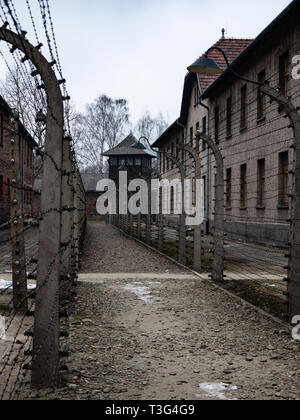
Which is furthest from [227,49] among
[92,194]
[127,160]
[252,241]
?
[92,194]

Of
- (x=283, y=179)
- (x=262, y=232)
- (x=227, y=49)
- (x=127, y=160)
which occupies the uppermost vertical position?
(x=227, y=49)

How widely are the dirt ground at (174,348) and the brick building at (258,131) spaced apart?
7261mm

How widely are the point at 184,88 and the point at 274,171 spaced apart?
16.6 meters

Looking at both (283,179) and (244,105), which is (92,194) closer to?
(244,105)

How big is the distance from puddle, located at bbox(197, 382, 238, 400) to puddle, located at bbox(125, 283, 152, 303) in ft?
13.9

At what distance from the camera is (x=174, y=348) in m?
6.02

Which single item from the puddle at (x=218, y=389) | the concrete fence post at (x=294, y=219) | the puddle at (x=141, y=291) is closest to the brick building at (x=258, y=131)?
the puddle at (x=141, y=291)

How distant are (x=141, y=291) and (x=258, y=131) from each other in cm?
1380

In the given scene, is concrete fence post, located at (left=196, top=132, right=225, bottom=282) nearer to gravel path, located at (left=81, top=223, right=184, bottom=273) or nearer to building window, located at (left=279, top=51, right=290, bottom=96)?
gravel path, located at (left=81, top=223, right=184, bottom=273)

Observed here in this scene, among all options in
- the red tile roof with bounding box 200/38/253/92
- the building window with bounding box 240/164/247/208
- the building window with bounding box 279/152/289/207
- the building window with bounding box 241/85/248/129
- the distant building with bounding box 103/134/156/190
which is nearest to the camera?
the building window with bounding box 279/152/289/207

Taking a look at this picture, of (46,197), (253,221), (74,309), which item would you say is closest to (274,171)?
(253,221)

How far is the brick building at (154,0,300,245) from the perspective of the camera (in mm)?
19234

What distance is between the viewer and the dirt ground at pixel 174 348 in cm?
454

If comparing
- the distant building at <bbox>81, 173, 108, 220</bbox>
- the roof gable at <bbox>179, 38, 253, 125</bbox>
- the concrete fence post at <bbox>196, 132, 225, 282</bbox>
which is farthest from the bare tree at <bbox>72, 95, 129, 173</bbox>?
the concrete fence post at <bbox>196, 132, 225, 282</bbox>
